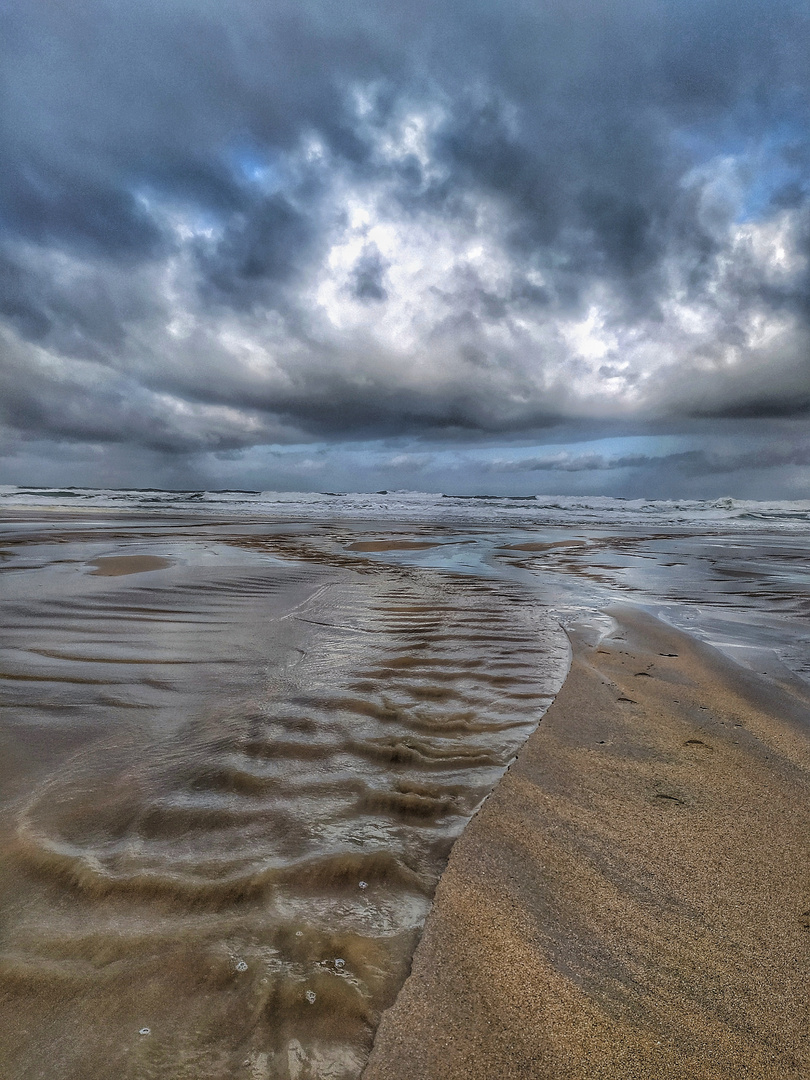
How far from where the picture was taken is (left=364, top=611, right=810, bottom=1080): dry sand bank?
42.8 inches

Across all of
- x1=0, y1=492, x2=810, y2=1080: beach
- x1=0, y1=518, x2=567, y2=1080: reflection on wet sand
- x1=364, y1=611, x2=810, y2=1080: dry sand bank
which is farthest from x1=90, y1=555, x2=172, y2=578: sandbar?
x1=364, y1=611, x2=810, y2=1080: dry sand bank

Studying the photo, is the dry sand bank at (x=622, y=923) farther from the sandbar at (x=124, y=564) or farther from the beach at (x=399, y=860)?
the sandbar at (x=124, y=564)

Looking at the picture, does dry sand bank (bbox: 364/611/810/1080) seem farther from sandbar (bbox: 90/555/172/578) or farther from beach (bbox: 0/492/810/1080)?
sandbar (bbox: 90/555/172/578)

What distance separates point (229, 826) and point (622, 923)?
1297 mm

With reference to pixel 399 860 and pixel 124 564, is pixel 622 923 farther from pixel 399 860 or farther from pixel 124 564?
pixel 124 564

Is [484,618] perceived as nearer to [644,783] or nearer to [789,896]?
[644,783]

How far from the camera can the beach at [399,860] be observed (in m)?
1.11


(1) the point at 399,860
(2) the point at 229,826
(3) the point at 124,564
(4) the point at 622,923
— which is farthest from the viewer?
(3) the point at 124,564

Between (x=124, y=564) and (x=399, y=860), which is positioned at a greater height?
(x=399, y=860)

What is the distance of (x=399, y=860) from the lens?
1.67 metres

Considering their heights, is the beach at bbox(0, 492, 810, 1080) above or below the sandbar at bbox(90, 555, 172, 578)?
above

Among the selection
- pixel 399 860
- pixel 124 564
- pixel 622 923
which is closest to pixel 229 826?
pixel 399 860

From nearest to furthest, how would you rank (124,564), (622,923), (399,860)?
(622,923) → (399,860) → (124,564)

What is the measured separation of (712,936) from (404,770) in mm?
1210
